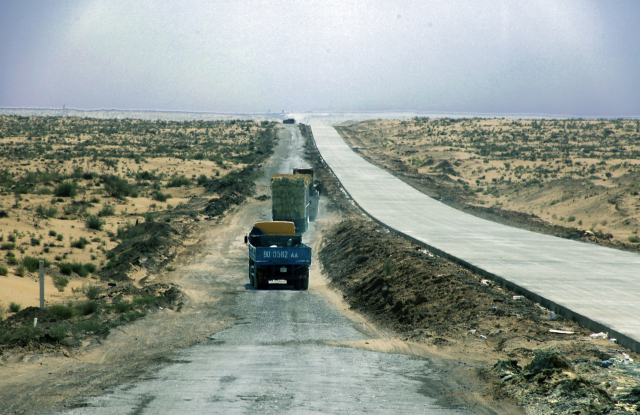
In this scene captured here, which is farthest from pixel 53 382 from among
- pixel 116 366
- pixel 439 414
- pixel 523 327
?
pixel 523 327

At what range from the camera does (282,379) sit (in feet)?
30.2

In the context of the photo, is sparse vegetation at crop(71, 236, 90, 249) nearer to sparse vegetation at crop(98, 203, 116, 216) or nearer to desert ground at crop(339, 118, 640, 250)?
sparse vegetation at crop(98, 203, 116, 216)

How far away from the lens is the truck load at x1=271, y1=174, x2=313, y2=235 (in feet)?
90.8

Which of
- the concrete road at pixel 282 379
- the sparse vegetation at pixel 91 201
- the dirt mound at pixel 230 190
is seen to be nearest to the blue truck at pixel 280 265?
the sparse vegetation at pixel 91 201

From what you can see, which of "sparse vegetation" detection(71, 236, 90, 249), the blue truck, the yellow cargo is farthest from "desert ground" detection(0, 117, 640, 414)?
the yellow cargo

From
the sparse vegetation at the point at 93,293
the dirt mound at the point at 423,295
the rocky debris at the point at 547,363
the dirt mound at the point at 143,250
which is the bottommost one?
the dirt mound at the point at 143,250

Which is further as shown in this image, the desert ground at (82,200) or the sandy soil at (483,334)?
the desert ground at (82,200)

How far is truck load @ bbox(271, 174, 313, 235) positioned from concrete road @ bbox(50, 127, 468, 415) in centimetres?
1395

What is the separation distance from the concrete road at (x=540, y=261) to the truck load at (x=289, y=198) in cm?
427

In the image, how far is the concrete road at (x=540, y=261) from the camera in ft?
40.9

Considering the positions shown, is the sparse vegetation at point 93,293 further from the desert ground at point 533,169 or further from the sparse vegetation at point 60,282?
the desert ground at point 533,169

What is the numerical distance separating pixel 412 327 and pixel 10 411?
9.03 metres

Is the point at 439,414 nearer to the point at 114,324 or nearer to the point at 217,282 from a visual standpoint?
the point at 114,324

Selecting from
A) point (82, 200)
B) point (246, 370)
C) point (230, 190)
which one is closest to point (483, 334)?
point (246, 370)
